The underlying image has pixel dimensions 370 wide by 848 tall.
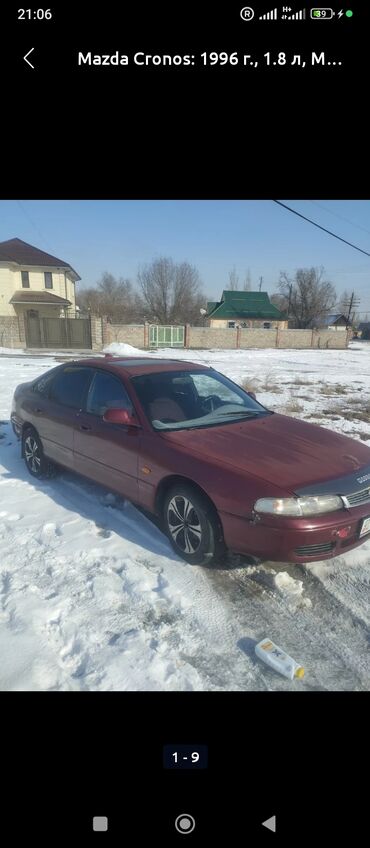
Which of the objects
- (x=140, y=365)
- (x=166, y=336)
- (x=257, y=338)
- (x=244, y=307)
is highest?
(x=244, y=307)

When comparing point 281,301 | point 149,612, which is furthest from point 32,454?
point 281,301

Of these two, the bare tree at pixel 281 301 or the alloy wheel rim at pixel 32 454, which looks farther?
the bare tree at pixel 281 301

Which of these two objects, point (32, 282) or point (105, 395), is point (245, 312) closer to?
point (32, 282)

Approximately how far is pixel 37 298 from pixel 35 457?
29.0 m

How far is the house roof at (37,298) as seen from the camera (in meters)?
30.4

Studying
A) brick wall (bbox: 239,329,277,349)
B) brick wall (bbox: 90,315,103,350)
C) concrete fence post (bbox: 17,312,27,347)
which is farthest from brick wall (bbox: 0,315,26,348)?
brick wall (bbox: 239,329,277,349)

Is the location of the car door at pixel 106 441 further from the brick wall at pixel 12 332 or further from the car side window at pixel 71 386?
the brick wall at pixel 12 332

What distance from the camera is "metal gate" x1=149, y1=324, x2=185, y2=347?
32406 millimetres

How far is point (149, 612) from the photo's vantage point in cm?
253

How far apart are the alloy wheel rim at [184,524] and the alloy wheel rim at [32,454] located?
2.23 meters
